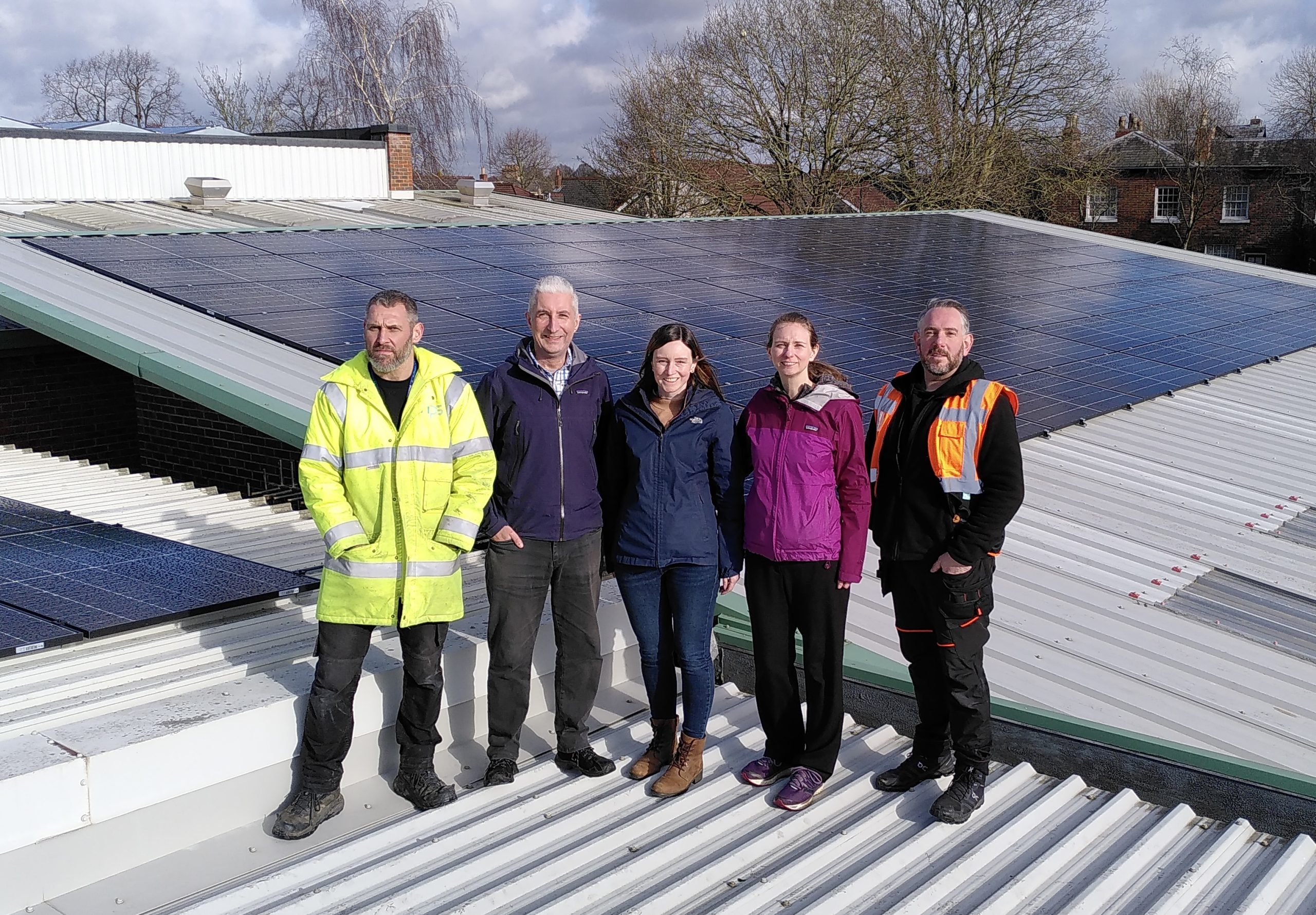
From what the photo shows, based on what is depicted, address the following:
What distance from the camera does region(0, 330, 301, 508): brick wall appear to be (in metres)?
11.4

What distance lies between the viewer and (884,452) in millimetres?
4656

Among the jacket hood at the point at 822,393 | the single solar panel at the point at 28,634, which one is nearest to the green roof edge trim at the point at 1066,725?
the jacket hood at the point at 822,393

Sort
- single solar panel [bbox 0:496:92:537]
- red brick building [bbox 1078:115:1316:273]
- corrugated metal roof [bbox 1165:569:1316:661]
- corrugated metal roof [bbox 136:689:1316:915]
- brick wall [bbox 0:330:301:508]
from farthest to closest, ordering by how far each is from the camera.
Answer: red brick building [bbox 1078:115:1316:273] → brick wall [bbox 0:330:301:508] → single solar panel [bbox 0:496:92:537] → corrugated metal roof [bbox 1165:569:1316:661] → corrugated metal roof [bbox 136:689:1316:915]

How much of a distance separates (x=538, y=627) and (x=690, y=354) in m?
1.29

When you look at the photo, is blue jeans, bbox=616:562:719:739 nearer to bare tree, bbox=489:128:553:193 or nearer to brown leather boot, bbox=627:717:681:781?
brown leather boot, bbox=627:717:681:781

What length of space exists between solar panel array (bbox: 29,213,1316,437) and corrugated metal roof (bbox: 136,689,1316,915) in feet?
11.8

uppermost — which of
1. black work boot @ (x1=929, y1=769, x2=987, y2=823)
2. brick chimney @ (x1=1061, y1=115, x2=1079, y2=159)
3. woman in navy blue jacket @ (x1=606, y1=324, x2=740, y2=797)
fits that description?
brick chimney @ (x1=1061, y1=115, x2=1079, y2=159)

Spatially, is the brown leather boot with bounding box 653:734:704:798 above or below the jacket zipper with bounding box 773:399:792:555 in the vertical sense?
below

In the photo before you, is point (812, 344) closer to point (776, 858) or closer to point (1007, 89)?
point (776, 858)

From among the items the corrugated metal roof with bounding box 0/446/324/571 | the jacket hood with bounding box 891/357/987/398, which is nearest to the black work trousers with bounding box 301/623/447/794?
the jacket hood with bounding box 891/357/987/398

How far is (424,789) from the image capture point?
441 cm

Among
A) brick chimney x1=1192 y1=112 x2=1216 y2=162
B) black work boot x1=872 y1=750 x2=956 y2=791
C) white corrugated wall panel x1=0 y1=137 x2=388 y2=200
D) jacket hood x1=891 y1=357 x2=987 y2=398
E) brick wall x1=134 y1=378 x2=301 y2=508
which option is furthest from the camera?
brick chimney x1=1192 y1=112 x2=1216 y2=162

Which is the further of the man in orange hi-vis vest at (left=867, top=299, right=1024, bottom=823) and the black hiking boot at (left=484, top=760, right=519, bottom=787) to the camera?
the black hiking boot at (left=484, top=760, right=519, bottom=787)

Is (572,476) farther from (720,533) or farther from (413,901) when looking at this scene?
(413,901)
